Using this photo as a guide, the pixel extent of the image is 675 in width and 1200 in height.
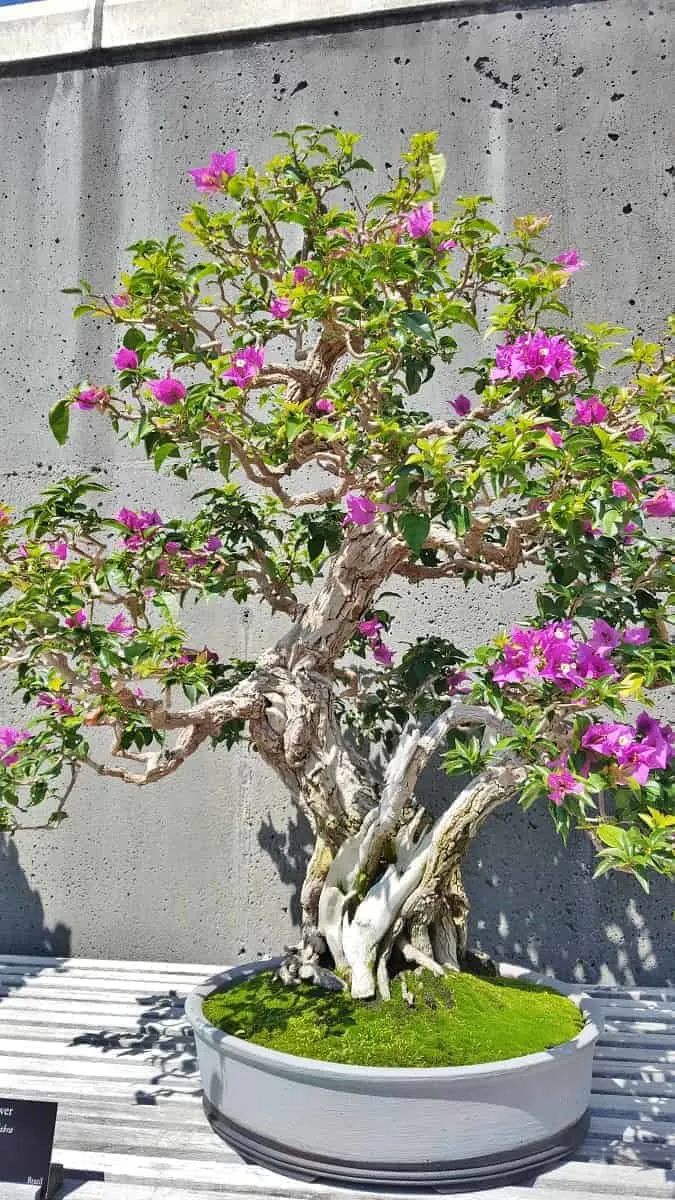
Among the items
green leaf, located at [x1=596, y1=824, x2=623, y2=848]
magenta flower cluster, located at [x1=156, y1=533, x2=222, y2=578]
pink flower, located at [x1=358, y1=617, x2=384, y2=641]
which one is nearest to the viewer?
green leaf, located at [x1=596, y1=824, x2=623, y2=848]

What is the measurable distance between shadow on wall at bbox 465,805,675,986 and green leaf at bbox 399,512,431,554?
1137 mm

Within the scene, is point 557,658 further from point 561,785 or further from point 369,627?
point 369,627

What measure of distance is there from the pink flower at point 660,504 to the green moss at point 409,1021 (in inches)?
27.7

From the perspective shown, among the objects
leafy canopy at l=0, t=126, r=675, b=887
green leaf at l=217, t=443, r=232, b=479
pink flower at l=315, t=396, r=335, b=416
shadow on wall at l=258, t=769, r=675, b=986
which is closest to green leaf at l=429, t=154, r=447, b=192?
leafy canopy at l=0, t=126, r=675, b=887

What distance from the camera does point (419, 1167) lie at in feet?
3.59

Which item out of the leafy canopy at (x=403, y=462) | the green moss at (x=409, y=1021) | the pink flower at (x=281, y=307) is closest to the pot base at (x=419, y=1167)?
the green moss at (x=409, y=1021)

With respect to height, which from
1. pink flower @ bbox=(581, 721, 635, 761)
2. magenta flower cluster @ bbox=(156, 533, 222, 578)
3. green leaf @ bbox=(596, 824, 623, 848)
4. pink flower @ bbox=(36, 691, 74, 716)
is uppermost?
magenta flower cluster @ bbox=(156, 533, 222, 578)

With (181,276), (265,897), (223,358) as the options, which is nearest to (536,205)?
(181,276)

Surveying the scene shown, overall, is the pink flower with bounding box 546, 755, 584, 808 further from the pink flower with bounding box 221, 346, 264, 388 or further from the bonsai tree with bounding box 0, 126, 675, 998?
the pink flower with bounding box 221, 346, 264, 388

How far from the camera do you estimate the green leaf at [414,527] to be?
107 centimetres

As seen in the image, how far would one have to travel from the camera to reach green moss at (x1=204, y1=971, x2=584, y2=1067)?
115cm

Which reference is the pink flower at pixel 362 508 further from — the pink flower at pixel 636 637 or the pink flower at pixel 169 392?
the pink flower at pixel 636 637

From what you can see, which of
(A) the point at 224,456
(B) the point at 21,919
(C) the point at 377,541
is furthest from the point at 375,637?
(B) the point at 21,919

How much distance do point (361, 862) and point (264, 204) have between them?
3.09 ft
